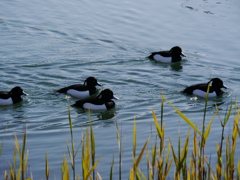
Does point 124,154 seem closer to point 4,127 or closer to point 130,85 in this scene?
point 4,127

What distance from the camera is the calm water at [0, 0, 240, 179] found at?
8906 millimetres

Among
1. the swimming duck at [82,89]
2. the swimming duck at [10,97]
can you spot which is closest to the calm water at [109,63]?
the swimming duck at [10,97]

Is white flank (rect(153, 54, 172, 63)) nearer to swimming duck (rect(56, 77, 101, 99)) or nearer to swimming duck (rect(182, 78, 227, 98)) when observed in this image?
swimming duck (rect(182, 78, 227, 98))

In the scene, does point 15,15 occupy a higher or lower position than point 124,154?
higher

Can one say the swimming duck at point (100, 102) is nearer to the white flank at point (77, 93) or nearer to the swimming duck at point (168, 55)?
the white flank at point (77, 93)

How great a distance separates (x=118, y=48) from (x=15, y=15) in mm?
4273

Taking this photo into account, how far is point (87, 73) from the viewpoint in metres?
13.0

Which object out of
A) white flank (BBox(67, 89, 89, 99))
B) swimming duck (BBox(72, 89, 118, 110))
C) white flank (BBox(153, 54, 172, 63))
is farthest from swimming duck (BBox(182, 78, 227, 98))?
white flank (BBox(153, 54, 172, 63))

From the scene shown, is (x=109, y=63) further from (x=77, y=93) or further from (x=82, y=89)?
(x=77, y=93)

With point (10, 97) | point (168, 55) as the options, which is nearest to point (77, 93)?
point (10, 97)

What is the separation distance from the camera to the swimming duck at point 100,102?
35.6 feet

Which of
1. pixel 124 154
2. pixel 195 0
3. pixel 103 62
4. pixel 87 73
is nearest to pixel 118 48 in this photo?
pixel 103 62

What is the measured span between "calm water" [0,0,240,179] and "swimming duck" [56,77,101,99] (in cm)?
36

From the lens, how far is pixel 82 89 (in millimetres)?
11602
